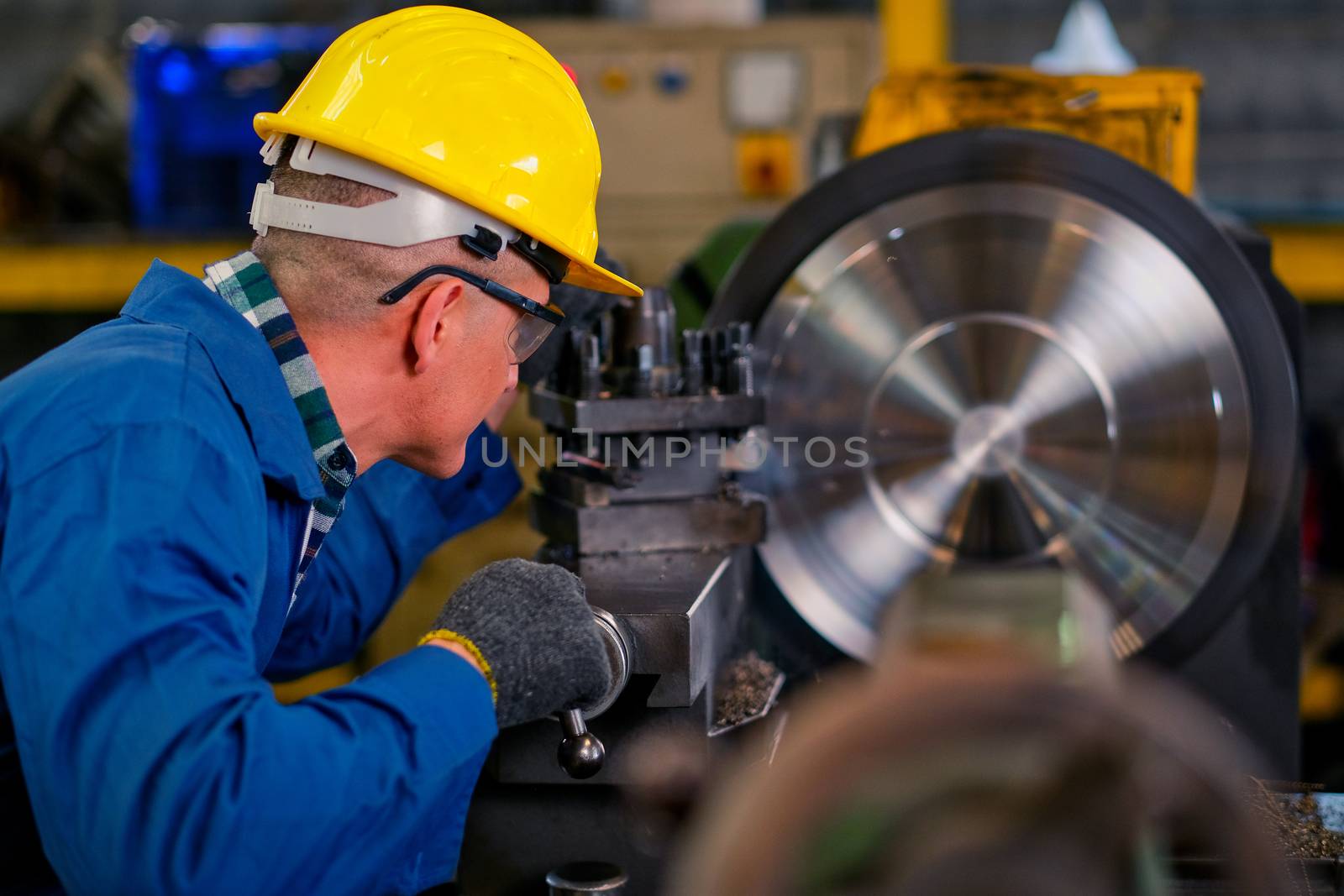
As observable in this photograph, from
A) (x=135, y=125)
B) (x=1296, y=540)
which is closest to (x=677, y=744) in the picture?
(x=1296, y=540)

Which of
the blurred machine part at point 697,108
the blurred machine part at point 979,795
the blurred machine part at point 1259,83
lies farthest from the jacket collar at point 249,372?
the blurred machine part at point 1259,83

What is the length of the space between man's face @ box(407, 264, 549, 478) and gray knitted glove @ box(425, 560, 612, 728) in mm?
157

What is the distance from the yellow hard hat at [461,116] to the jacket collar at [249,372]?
0.45ft

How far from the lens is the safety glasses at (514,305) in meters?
0.86

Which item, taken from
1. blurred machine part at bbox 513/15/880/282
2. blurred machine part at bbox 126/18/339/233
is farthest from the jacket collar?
blurred machine part at bbox 126/18/339/233

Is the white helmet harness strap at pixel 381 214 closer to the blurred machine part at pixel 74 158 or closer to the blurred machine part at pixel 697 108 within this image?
the blurred machine part at pixel 697 108

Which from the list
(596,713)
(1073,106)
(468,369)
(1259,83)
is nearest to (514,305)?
(468,369)

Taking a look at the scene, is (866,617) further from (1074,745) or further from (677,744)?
(1074,745)

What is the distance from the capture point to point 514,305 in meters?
0.92

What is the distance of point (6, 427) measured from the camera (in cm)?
76

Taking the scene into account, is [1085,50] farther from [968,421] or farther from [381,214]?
[381,214]

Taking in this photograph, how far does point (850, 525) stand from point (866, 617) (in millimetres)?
85

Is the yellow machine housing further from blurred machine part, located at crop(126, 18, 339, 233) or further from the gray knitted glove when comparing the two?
blurred machine part, located at crop(126, 18, 339, 233)

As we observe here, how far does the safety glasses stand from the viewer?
861 millimetres
